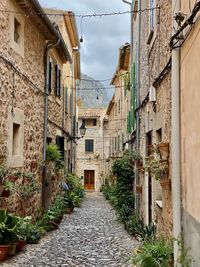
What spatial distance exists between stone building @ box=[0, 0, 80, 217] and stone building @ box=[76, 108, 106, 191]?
83.1 feet

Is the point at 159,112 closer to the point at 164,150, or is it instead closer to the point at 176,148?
the point at 164,150

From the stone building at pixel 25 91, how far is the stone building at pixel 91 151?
83.1 feet

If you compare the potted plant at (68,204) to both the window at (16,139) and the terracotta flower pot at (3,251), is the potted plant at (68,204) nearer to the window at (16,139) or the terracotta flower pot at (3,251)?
the window at (16,139)

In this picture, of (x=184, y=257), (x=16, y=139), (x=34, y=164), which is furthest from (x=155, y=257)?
(x=34, y=164)

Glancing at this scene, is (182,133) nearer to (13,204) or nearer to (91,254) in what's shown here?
(91,254)

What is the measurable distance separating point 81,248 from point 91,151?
101ft

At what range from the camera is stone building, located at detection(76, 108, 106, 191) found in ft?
127

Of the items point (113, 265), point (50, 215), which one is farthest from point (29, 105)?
point (113, 265)

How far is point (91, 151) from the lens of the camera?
39344mm

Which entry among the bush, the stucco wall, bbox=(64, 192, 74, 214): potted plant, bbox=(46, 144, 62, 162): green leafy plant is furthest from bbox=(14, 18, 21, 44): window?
bbox=(64, 192, 74, 214): potted plant

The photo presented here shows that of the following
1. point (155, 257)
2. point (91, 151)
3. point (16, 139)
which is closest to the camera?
point (155, 257)

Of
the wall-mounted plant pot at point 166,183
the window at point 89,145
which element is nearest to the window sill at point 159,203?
the wall-mounted plant pot at point 166,183

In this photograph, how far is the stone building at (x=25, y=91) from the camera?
8211 millimetres

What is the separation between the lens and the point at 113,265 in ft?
23.5
